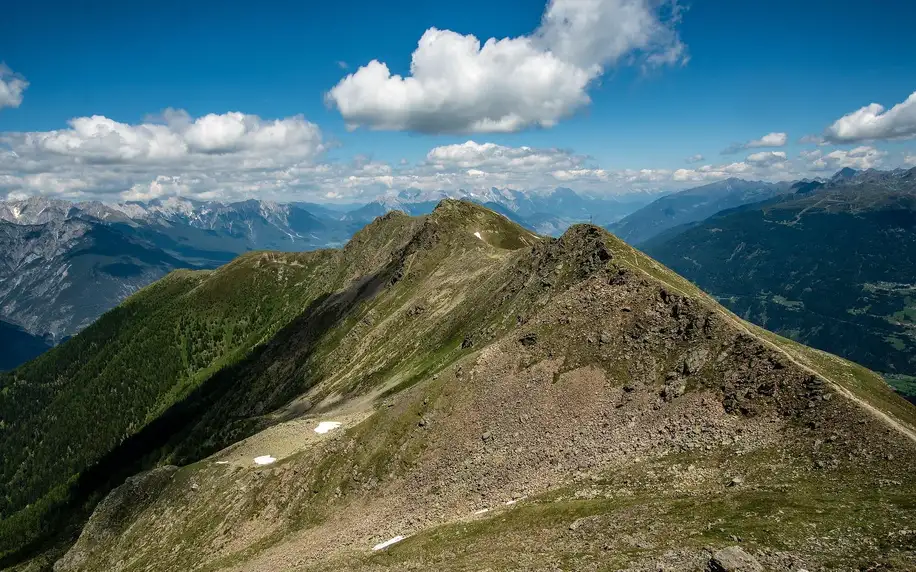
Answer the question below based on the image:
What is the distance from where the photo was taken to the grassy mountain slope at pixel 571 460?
38156 millimetres

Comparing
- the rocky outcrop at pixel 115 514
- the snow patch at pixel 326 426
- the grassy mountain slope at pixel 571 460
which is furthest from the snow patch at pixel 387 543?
the rocky outcrop at pixel 115 514

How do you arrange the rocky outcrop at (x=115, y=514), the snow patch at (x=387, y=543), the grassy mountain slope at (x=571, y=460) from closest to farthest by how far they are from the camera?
the grassy mountain slope at (x=571, y=460) → the snow patch at (x=387, y=543) → the rocky outcrop at (x=115, y=514)

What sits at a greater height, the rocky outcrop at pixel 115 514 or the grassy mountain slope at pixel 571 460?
the grassy mountain slope at pixel 571 460

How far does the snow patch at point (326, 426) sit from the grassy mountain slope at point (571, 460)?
98.0 inches

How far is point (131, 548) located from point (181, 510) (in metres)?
9.93

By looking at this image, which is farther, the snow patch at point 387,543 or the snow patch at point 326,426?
the snow patch at point 326,426

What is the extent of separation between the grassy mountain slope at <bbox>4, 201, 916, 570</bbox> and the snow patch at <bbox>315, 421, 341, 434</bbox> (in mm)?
2489

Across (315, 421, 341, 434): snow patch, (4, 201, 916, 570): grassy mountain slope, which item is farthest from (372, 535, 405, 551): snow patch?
(315, 421, 341, 434): snow patch

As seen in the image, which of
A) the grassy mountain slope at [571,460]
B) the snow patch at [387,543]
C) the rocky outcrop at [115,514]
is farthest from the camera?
the rocky outcrop at [115,514]

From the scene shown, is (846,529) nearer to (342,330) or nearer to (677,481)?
(677,481)

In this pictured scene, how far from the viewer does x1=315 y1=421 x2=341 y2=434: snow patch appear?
94.6 meters

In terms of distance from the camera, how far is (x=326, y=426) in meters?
96.6

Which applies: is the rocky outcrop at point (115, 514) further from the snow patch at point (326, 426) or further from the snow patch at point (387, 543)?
the snow patch at point (387, 543)

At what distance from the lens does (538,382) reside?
70.0 metres
